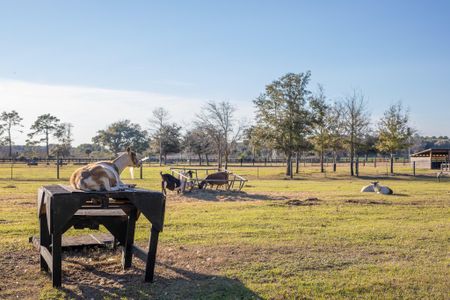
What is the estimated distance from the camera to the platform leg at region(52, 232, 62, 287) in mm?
6141

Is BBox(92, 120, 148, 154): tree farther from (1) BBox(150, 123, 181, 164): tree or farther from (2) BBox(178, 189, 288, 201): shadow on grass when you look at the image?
(2) BBox(178, 189, 288, 201): shadow on grass

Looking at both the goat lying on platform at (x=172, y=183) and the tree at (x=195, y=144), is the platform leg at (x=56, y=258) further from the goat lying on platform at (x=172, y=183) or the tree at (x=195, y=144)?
the tree at (x=195, y=144)

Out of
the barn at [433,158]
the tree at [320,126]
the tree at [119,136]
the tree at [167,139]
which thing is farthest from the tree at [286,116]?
the tree at [119,136]

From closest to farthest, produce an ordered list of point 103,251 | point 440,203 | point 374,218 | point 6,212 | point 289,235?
point 103,251 < point 289,235 < point 374,218 < point 6,212 < point 440,203

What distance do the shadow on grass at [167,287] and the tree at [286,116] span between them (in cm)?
4415

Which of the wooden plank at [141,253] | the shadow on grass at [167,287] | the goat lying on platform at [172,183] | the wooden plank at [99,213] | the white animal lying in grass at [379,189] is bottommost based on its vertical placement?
the shadow on grass at [167,287]

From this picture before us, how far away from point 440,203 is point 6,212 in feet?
50.5

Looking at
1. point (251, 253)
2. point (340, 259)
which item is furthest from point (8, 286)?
point (340, 259)

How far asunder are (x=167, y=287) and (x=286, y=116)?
4667cm

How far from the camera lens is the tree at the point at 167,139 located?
93812 millimetres

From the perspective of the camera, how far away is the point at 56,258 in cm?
625

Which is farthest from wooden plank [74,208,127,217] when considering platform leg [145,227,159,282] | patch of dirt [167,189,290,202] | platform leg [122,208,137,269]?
patch of dirt [167,189,290,202]

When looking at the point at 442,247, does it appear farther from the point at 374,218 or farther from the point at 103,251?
the point at 103,251

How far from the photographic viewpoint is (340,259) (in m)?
7.98
